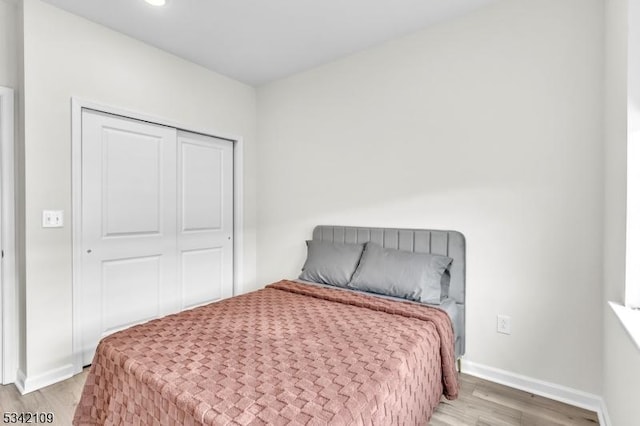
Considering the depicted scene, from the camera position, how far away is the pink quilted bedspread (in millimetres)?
1104

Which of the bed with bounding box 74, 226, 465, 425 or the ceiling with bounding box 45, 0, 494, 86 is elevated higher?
the ceiling with bounding box 45, 0, 494, 86

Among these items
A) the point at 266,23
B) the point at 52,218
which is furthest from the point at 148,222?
the point at 266,23

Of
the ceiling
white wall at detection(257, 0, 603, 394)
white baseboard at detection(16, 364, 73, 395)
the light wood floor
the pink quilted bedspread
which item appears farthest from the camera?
the ceiling

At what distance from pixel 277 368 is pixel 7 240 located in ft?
7.05

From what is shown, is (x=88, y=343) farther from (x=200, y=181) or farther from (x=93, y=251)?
(x=200, y=181)

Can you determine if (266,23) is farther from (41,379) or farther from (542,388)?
(542,388)

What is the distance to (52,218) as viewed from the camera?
2.23 m

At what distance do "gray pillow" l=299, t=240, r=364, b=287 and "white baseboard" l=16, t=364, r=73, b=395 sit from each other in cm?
178

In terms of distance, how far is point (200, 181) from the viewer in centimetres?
328

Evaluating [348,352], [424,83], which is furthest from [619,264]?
[424,83]

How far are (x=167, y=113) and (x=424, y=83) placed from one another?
7.25 feet

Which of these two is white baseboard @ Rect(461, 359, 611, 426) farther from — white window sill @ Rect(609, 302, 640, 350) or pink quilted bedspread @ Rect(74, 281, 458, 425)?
white window sill @ Rect(609, 302, 640, 350)

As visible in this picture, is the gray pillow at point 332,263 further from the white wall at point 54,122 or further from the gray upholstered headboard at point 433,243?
the white wall at point 54,122

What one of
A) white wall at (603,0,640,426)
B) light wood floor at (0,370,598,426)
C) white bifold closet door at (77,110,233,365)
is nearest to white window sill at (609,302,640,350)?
white wall at (603,0,640,426)
